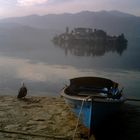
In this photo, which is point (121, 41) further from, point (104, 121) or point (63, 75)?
point (104, 121)

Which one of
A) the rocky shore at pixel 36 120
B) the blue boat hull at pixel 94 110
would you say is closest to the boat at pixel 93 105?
the blue boat hull at pixel 94 110

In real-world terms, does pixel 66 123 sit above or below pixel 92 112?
below

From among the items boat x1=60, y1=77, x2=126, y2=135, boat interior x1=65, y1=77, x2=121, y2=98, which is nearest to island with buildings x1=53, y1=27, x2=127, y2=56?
boat interior x1=65, y1=77, x2=121, y2=98

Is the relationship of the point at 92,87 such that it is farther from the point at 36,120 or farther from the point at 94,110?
the point at 94,110

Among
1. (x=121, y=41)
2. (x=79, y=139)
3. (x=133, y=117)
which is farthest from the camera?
(x=121, y=41)

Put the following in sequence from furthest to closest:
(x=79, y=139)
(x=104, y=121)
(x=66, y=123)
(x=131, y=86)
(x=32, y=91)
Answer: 1. (x=131, y=86)
2. (x=32, y=91)
3. (x=66, y=123)
4. (x=104, y=121)
5. (x=79, y=139)

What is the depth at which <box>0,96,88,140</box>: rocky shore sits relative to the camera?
47.8 ft

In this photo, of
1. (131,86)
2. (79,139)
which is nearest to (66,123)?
(79,139)

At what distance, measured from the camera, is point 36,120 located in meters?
16.7

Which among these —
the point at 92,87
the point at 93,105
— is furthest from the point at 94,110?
the point at 92,87

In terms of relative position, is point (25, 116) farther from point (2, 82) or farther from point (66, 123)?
point (2, 82)

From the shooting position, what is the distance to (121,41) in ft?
407

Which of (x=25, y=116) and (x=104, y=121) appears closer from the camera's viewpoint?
(x=104, y=121)

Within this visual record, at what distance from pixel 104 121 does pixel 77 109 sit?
4.60 feet
